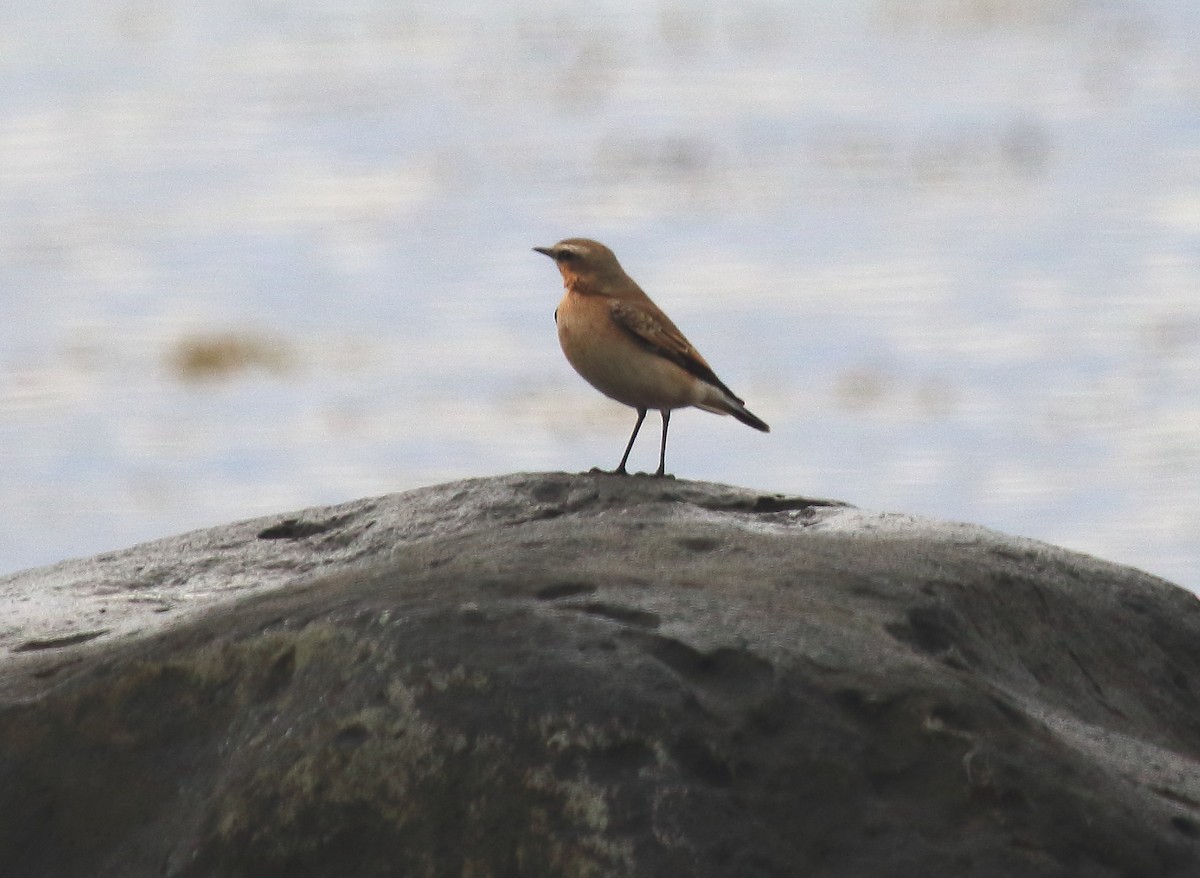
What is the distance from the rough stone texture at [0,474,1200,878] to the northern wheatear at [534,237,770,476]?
2.32 metres

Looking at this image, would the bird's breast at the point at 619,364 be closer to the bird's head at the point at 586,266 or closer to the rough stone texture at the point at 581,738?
the bird's head at the point at 586,266

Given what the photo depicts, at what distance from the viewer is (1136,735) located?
602 cm

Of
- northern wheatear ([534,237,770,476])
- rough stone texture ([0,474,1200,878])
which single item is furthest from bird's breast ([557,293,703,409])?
rough stone texture ([0,474,1200,878])

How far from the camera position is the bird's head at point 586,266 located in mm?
8586

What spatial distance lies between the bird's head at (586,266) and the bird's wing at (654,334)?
20cm

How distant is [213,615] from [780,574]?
59.5 inches

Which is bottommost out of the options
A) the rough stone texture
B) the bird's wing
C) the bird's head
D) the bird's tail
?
the rough stone texture

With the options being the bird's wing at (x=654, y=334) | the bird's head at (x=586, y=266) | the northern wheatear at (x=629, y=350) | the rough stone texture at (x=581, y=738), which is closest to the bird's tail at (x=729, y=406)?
the northern wheatear at (x=629, y=350)

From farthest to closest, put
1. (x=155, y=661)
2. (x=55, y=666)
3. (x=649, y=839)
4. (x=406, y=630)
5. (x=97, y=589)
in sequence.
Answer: (x=97, y=589) < (x=55, y=666) < (x=155, y=661) < (x=406, y=630) < (x=649, y=839)

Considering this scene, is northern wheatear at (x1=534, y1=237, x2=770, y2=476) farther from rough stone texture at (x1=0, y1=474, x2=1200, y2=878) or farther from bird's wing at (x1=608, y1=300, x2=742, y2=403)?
rough stone texture at (x1=0, y1=474, x2=1200, y2=878)

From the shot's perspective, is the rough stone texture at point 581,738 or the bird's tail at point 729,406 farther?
the bird's tail at point 729,406

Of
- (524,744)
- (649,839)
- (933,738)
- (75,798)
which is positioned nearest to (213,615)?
(75,798)

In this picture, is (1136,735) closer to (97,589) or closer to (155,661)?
(155,661)

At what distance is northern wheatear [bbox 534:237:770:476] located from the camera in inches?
326
